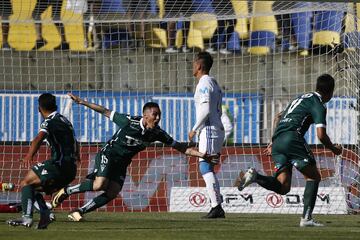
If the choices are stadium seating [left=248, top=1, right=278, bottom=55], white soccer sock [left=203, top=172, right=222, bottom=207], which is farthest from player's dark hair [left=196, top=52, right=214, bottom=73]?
stadium seating [left=248, top=1, right=278, bottom=55]

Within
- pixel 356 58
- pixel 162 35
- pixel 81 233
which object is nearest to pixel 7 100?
pixel 162 35

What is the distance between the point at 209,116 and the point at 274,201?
3.55 metres

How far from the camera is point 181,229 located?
11.6 metres

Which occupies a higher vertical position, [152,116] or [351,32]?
[351,32]

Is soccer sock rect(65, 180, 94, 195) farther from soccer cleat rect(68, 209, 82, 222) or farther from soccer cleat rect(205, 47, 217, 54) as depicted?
soccer cleat rect(205, 47, 217, 54)

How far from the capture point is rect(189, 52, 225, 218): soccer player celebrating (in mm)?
13953

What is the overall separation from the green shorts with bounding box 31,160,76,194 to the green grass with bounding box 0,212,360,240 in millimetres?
462

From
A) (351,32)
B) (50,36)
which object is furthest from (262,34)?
(351,32)

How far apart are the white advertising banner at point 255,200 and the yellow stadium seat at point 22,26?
12.5 ft

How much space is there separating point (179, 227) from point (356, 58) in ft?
19.8

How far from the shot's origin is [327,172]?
56.8ft

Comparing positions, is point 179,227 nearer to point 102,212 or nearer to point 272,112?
point 102,212

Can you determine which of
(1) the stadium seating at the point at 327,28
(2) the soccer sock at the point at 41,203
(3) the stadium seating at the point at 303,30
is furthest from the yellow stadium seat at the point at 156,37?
(2) the soccer sock at the point at 41,203

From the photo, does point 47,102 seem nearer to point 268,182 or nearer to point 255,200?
point 268,182
